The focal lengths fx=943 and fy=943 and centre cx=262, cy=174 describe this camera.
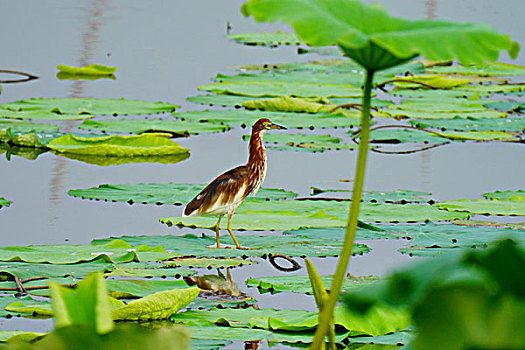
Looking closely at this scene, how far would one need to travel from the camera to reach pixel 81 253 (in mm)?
2957

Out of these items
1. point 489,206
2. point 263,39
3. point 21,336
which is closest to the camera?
point 21,336

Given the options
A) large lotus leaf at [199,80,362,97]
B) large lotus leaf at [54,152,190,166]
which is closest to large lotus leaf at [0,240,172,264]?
large lotus leaf at [54,152,190,166]

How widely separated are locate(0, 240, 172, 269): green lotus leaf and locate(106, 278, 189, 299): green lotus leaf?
18 centimetres

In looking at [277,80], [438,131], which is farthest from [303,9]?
[277,80]

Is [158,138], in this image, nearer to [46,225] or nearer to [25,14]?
[46,225]

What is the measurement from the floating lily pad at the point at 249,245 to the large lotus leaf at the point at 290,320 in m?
0.67

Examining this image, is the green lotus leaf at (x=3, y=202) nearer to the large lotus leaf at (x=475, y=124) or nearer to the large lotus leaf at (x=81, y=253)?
the large lotus leaf at (x=81, y=253)

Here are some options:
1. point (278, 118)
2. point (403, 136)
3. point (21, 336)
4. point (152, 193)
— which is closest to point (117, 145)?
point (152, 193)

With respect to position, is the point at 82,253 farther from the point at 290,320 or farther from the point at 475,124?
the point at 475,124

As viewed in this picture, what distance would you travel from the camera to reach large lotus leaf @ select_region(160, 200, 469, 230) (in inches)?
142

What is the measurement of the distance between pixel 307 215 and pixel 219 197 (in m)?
0.46

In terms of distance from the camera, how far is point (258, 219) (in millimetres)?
3711

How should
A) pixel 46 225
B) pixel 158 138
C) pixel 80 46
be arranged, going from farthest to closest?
pixel 80 46, pixel 158 138, pixel 46 225

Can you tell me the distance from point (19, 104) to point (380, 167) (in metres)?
2.45
